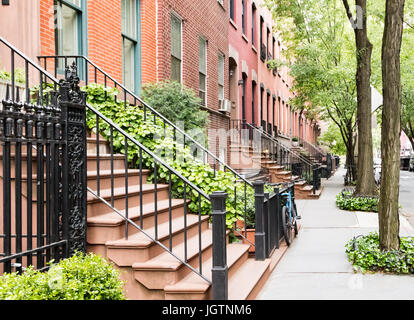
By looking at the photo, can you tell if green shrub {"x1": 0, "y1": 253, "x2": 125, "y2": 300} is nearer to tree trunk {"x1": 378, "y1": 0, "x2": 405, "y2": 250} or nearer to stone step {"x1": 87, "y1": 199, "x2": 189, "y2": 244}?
stone step {"x1": 87, "y1": 199, "x2": 189, "y2": 244}

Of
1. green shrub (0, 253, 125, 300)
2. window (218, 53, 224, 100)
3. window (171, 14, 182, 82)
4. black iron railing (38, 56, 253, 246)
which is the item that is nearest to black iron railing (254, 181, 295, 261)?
black iron railing (38, 56, 253, 246)

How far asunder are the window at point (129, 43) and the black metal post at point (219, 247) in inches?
243

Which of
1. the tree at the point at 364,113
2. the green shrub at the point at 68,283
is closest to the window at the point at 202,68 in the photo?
the tree at the point at 364,113

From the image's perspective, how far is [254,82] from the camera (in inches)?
918

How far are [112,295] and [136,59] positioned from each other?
7.71 meters

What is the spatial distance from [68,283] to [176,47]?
9713mm

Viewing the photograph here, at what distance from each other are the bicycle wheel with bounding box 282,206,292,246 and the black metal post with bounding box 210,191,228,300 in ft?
12.8

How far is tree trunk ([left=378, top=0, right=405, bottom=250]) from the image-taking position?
24.3ft

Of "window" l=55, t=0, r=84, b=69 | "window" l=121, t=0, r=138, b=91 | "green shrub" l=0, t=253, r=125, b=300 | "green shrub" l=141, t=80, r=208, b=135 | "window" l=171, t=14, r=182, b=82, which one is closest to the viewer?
"green shrub" l=0, t=253, r=125, b=300

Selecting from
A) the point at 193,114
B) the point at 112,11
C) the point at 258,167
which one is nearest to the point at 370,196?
the point at 258,167

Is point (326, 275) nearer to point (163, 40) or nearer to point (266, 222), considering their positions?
point (266, 222)

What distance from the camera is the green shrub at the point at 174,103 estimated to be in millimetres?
10156

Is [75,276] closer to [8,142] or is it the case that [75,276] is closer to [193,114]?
[8,142]

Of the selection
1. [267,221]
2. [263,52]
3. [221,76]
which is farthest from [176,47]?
[263,52]
